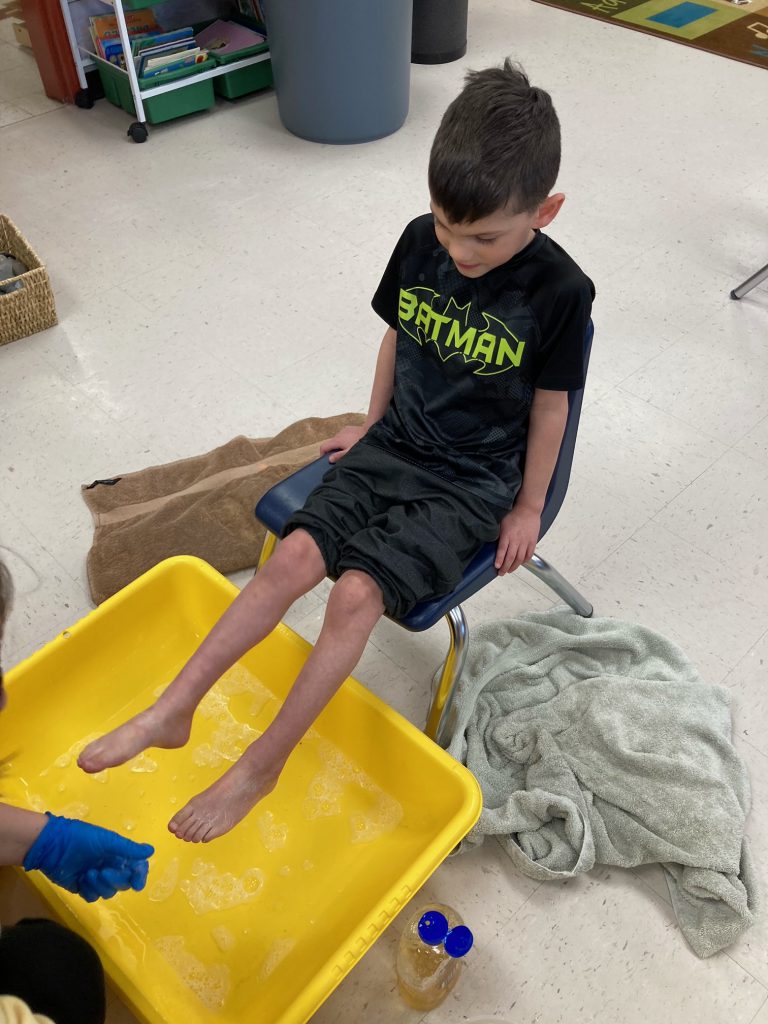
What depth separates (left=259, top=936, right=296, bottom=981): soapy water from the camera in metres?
1.17

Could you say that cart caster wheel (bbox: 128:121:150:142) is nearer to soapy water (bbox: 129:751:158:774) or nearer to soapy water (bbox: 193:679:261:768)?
soapy water (bbox: 193:679:261:768)

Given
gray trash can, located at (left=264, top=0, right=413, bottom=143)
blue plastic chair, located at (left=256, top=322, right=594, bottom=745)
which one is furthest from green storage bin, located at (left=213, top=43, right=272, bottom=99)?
blue plastic chair, located at (left=256, top=322, right=594, bottom=745)

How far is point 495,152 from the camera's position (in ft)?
3.38

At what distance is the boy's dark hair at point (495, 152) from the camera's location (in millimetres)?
1031

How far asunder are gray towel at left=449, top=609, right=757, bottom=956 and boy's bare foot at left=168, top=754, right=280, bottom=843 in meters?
0.38

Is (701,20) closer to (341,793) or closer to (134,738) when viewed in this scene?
(341,793)

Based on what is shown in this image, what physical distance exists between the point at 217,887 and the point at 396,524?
0.59 m

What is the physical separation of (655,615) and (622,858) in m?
0.51

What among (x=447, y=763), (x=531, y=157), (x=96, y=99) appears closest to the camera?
(x=531, y=157)

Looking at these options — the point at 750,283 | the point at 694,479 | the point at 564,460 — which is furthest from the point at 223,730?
the point at 750,283

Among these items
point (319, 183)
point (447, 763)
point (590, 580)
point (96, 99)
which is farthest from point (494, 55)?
point (447, 763)

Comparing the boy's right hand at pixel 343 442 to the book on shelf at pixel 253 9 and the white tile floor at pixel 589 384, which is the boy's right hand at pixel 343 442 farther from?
the book on shelf at pixel 253 9

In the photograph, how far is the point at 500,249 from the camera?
1101mm

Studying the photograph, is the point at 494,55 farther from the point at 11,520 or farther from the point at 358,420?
the point at 11,520
